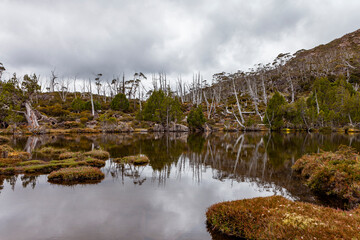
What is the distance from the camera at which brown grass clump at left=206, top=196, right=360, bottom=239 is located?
5624mm

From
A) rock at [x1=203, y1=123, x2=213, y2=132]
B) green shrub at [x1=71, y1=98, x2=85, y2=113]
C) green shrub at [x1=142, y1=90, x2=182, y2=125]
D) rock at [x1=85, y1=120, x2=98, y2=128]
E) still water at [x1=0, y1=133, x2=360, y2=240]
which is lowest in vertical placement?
still water at [x1=0, y1=133, x2=360, y2=240]

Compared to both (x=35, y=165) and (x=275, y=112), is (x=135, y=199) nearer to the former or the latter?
(x=35, y=165)

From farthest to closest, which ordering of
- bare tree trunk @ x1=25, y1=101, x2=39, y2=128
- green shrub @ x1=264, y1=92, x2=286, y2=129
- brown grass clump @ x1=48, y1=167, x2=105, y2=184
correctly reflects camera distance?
green shrub @ x1=264, y1=92, x2=286, y2=129, bare tree trunk @ x1=25, y1=101, x2=39, y2=128, brown grass clump @ x1=48, y1=167, x2=105, y2=184

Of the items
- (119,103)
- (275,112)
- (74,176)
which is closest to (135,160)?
(74,176)

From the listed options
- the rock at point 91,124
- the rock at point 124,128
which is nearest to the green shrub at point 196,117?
the rock at point 124,128

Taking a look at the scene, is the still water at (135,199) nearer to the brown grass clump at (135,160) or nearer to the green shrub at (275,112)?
the brown grass clump at (135,160)

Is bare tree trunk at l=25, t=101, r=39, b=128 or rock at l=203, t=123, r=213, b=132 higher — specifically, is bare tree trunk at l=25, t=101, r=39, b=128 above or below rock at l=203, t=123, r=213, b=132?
above

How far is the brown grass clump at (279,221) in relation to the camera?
5624 mm

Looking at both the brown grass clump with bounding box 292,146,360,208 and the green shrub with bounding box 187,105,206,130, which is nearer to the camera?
the brown grass clump with bounding box 292,146,360,208

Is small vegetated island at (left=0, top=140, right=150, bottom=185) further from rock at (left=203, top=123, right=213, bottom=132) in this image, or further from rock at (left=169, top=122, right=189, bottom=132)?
rock at (left=203, top=123, right=213, bottom=132)

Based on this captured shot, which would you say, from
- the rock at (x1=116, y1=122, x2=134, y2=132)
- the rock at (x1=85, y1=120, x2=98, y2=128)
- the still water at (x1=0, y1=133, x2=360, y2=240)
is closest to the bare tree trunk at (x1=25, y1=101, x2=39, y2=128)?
the rock at (x1=85, y1=120, x2=98, y2=128)

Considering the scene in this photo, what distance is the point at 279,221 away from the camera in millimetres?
6598

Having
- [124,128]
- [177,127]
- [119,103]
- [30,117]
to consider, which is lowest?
[177,127]

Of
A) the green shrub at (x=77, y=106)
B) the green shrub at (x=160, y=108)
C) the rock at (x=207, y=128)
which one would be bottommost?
the rock at (x=207, y=128)
